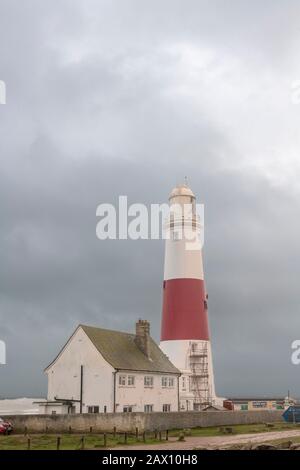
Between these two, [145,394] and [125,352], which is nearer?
[145,394]

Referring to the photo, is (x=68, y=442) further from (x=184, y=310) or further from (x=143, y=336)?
(x=184, y=310)

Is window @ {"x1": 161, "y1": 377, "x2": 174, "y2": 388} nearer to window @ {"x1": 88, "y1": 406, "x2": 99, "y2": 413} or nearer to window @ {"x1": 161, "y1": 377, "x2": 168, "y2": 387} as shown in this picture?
window @ {"x1": 161, "y1": 377, "x2": 168, "y2": 387}

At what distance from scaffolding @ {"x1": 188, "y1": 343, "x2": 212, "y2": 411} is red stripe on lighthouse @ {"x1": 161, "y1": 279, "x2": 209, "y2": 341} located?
1198mm

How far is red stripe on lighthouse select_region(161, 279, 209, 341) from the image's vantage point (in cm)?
5781

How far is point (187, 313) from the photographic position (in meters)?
57.8

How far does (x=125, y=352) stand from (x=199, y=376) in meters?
9.51

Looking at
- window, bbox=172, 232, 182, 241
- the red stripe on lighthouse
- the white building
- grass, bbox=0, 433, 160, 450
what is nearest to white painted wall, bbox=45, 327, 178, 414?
the white building

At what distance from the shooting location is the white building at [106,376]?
50219mm

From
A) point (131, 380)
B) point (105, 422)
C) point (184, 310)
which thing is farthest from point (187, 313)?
point (105, 422)

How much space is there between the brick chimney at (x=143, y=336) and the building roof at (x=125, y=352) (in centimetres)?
36

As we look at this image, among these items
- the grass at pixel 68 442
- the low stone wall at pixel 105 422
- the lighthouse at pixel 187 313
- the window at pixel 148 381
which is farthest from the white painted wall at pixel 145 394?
the grass at pixel 68 442

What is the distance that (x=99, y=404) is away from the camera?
50.1 metres
